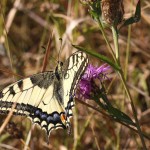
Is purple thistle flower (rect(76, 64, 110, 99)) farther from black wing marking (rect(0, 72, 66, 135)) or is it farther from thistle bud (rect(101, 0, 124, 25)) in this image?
thistle bud (rect(101, 0, 124, 25))

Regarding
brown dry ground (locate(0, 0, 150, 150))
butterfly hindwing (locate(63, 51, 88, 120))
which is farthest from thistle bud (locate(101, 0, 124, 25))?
brown dry ground (locate(0, 0, 150, 150))

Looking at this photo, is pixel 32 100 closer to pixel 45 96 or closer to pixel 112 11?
pixel 45 96

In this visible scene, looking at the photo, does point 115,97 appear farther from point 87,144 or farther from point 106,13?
point 106,13

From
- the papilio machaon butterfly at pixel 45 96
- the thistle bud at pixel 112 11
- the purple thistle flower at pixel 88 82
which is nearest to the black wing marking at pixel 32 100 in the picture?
the papilio machaon butterfly at pixel 45 96

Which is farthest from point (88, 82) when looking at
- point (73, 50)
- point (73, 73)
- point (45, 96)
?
point (73, 50)

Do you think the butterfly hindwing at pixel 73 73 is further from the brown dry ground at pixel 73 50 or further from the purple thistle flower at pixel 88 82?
the brown dry ground at pixel 73 50
